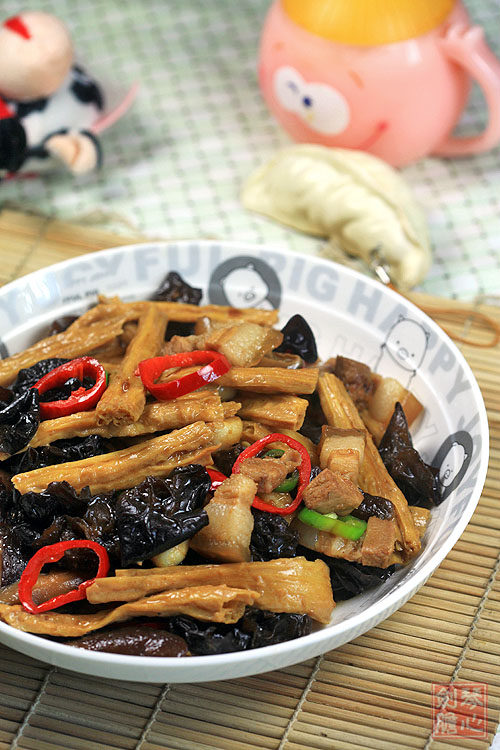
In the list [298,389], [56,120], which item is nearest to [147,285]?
[298,389]

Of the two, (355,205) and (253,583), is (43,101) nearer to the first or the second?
(355,205)

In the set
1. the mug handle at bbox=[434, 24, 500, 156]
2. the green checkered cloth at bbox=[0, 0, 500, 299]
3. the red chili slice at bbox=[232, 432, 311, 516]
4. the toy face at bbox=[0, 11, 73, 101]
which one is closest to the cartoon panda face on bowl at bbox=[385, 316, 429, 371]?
the red chili slice at bbox=[232, 432, 311, 516]

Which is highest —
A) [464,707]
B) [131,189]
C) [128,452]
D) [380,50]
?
[380,50]

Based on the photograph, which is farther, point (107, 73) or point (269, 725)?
point (107, 73)

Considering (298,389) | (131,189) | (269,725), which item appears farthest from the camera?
(131,189)

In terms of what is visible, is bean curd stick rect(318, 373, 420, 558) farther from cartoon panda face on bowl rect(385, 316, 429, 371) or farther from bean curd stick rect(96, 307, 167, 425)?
bean curd stick rect(96, 307, 167, 425)

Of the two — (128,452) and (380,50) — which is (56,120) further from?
(128,452)
